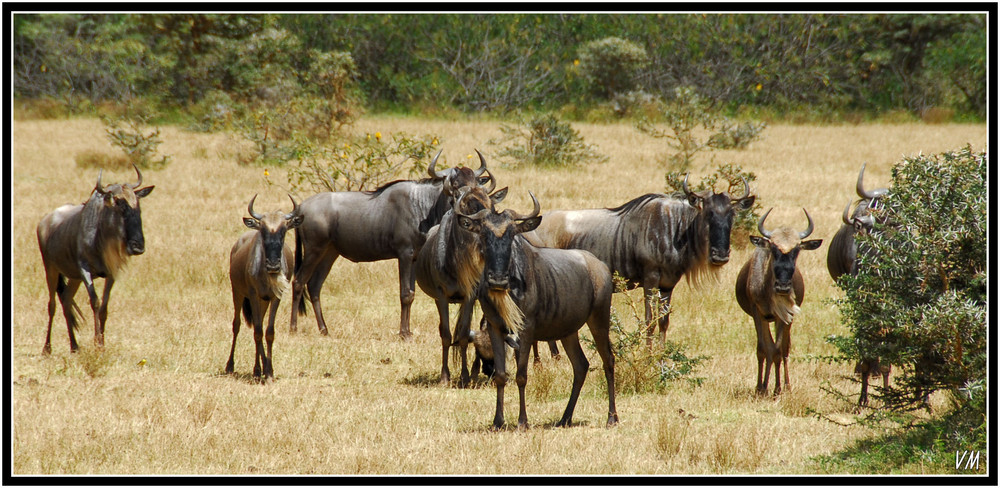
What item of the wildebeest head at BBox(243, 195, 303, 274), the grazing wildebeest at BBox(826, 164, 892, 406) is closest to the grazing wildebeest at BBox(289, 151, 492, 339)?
the wildebeest head at BBox(243, 195, 303, 274)

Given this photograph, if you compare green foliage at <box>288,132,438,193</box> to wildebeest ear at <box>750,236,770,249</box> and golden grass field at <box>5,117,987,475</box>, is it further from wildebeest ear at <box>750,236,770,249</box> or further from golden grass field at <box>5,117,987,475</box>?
wildebeest ear at <box>750,236,770,249</box>

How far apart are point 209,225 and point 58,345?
5693 mm

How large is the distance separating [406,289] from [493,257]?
4.74 metres

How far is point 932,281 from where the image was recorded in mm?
6750

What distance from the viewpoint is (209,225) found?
1652 cm

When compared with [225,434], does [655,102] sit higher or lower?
higher

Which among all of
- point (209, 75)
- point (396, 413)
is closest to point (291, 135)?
point (209, 75)

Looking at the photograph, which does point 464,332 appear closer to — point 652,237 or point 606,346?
point 606,346

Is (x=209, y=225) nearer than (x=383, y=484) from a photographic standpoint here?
No

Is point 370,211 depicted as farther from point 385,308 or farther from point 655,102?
point 655,102

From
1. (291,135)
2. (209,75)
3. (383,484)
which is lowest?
(383,484)

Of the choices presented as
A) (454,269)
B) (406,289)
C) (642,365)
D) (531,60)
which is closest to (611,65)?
(531,60)

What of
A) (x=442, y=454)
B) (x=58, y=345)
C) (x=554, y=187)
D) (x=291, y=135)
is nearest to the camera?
(x=442, y=454)

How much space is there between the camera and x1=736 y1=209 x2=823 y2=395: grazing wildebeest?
329 inches
